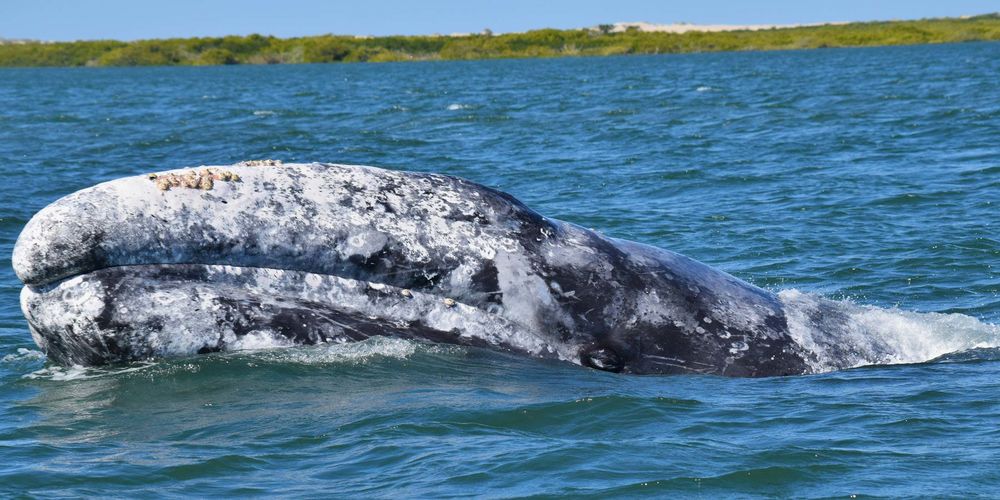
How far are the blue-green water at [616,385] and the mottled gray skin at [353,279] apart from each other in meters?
0.19

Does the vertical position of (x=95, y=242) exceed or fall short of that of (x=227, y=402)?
it exceeds it

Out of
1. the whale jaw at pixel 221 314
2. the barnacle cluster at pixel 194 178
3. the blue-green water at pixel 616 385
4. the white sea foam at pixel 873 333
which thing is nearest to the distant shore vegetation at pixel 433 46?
the blue-green water at pixel 616 385

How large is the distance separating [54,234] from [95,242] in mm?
224

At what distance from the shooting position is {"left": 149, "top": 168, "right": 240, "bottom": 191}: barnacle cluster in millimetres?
7863

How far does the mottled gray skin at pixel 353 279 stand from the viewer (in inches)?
305

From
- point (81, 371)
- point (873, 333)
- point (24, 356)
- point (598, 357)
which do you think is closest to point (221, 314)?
point (81, 371)

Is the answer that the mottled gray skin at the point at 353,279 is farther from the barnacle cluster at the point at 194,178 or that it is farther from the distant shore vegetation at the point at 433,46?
the distant shore vegetation at the point at 433,46

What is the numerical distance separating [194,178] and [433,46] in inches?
5331

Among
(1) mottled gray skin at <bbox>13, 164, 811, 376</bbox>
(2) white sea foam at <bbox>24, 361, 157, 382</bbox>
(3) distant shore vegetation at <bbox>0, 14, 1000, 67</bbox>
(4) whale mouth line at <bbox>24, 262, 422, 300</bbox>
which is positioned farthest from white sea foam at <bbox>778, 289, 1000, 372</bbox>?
(3) distant shore vegetation at <bbox>0, 14, 1000, 67</bbox>

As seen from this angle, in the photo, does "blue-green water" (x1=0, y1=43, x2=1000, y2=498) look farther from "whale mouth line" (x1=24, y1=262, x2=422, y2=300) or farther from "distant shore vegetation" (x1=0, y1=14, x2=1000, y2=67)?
"distant shore vegetation" (x1=0, y1=14, x2=1000, y2=67)

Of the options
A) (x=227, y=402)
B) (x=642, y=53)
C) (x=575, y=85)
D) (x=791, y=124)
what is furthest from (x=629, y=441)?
(x=642, y=53)

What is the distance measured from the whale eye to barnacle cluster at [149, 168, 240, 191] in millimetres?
2363

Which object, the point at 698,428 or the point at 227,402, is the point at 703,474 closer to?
the point at 698,428

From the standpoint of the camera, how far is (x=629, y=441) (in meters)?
7.20
